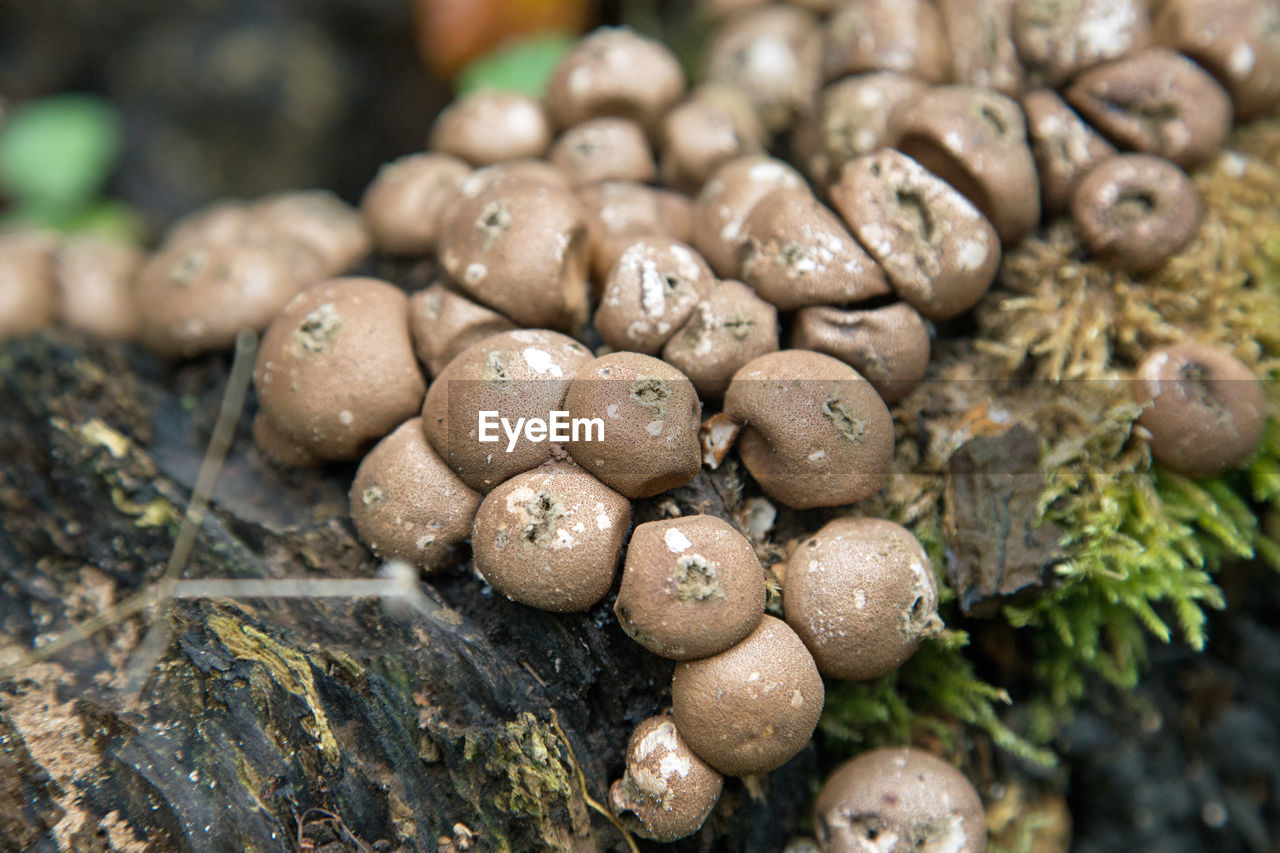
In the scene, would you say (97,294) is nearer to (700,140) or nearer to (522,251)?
(522,251)

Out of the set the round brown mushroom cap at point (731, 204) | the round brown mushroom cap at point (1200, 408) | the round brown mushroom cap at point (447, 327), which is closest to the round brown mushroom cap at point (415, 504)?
the round brown mushroom cap at point (447, 327)

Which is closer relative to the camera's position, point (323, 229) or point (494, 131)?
point (494, 131)

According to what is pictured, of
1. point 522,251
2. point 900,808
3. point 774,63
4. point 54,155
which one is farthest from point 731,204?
point 54,155

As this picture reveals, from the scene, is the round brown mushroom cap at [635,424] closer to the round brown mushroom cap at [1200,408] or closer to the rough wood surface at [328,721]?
the rough wood surface at [328,721]

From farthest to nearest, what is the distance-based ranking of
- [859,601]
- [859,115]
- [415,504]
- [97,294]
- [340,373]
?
[97,294]
[859,115]
[340,373]
[415,504]
[859,601]

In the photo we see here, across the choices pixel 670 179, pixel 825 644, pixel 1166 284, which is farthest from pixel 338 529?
pixel 1166 284

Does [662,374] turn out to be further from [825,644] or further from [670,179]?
[670,179]

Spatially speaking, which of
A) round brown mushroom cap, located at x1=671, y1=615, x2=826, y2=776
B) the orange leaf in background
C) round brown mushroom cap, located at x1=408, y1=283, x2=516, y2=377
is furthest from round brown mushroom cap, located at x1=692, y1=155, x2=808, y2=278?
the orange leaf in background
